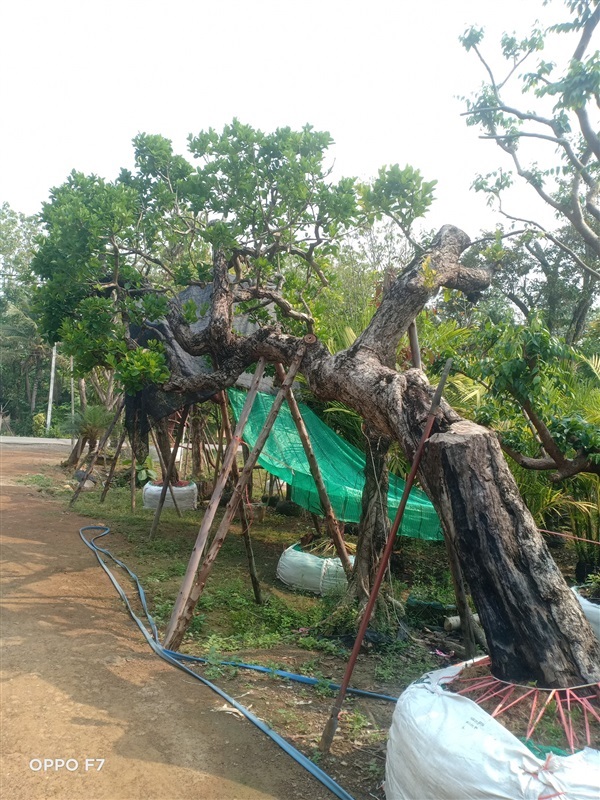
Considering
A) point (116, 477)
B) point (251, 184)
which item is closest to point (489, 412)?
point (251, 184)

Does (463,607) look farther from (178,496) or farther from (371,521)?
(178,496)

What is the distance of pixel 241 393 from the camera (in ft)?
21.5

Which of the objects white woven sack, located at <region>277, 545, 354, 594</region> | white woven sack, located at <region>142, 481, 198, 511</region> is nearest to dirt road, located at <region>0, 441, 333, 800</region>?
white woven sack, located at <region>277, 545, 354, 594</region>

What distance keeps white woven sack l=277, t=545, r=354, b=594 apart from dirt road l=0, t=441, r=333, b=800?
1478mm

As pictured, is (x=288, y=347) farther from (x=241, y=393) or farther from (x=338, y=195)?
(x=241, y=393)

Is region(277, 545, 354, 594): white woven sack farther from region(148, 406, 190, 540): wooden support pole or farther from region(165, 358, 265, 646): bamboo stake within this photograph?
region(148, 406, 190, 540): wooden support pole

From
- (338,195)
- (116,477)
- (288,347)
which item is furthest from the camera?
(116,477)

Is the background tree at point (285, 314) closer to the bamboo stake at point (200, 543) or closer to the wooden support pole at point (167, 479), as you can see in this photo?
the bamboo stake at point (200, 543)

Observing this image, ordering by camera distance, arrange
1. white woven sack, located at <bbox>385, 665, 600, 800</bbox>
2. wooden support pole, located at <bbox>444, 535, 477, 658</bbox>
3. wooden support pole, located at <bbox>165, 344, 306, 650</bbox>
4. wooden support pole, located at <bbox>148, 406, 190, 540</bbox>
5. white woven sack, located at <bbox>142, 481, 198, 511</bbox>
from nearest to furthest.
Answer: white woven sack, located at <bbox>385, 665, 600, 800</bbox>
wooden support pole, located at <bbox>444, 535, 477, 658</bbox>
wooden support pole, located at <bbox>165, 344, 306, 650</bbox>
wooden support pole, located at <bbox>148, 406, 190, 540</bbox>
white woven sack, located at <bbox>142, 481, 198, 511</bbox>

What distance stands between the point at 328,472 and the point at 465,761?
158 inches

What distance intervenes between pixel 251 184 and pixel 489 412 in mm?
2764

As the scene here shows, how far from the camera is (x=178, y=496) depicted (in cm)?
875

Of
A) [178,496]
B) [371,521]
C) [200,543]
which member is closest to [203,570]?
[200,543]

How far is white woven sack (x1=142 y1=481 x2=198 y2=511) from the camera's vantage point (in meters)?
8.56
